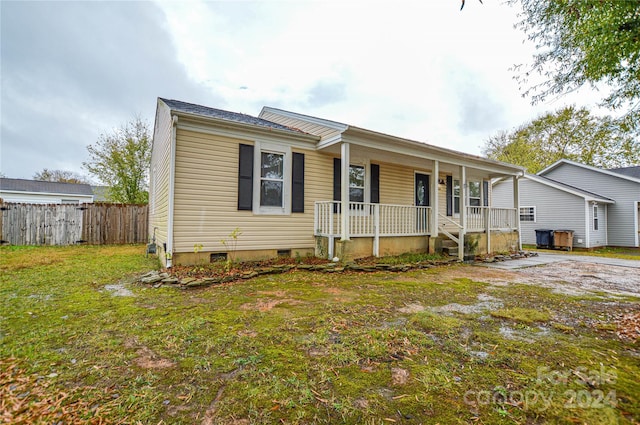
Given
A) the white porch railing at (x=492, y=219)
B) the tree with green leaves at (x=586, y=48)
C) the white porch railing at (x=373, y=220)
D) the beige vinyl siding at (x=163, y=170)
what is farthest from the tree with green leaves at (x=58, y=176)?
the tree with green leaves at (x=586, y=48)

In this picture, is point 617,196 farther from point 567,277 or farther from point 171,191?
point 171,191

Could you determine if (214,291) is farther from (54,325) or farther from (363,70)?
(363,70)

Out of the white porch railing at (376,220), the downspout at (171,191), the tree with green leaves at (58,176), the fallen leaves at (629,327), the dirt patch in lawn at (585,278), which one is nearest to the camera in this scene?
the fallen leaves at (629,327)

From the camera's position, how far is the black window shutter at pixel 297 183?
23.6 ft

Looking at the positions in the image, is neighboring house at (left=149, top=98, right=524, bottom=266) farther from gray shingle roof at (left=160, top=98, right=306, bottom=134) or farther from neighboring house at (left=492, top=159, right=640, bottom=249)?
neighboring house at (left=492, top=159, right=640, bottom=249)

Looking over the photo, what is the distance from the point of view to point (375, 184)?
8742 millimetres

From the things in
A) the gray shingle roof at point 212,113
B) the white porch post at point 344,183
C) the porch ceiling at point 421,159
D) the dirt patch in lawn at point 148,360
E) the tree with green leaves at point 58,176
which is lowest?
the dirt patch in lawn at point 148,360

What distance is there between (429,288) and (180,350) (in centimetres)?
398

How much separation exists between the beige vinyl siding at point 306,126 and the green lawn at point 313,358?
14.3ft

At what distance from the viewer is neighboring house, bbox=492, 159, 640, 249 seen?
45.5 ft

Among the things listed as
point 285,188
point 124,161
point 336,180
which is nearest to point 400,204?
point 336,180

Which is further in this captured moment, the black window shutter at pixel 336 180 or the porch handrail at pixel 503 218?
the porch handrail at pixel 503 218

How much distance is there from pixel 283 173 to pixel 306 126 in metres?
1.76

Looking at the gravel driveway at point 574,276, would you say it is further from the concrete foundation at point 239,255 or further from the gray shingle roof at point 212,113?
the gray shingle roof at point 212,113
